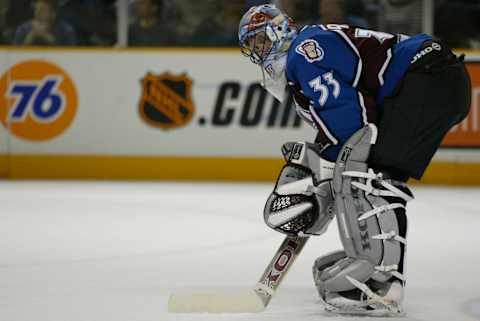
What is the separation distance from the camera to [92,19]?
8695mm

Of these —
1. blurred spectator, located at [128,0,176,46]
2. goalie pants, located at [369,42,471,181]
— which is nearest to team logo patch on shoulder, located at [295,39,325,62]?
goalie pants, located at [369,42,471,181]

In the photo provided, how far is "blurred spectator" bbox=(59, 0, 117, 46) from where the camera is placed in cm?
862

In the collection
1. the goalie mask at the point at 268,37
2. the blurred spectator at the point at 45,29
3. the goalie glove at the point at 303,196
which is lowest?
the blurred spectator at the point at 45,29

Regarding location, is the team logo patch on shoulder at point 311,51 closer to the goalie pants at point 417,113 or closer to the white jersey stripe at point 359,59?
the white jersey stripe at point 359,59

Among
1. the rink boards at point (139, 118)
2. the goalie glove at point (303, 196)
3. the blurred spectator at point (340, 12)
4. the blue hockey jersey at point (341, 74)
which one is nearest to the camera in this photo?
the blue hockey jersey at point (341, 74)

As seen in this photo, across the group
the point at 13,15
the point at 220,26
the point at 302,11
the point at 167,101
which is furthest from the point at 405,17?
the point at 13,15

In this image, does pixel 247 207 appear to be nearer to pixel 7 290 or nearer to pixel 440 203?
pixel 440 203

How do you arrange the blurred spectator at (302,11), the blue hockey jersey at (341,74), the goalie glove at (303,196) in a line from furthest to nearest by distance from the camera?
the blurred spectator at (302,11), the goalie glove at (303,196), the blue hockey jersey at (341,74)

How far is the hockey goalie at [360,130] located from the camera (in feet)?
10.8

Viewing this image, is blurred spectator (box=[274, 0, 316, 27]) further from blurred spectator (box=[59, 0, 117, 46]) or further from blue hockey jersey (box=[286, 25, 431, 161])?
blue hockey jersey (box=[286, 25, 431, 161])

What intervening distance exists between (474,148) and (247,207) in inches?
92.7

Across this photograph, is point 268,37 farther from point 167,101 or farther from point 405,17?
point 405,17

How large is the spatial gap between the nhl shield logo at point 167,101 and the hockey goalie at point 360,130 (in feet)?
16.2

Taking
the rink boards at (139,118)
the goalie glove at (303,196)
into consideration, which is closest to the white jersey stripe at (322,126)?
the goalie glove at (303,196)
